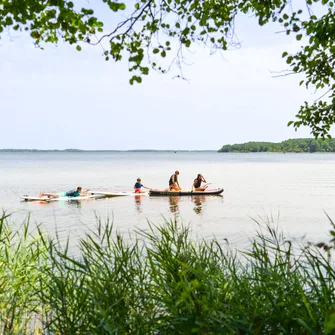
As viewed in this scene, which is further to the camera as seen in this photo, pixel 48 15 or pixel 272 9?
pixel 272 9

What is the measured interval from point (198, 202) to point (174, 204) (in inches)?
71.0

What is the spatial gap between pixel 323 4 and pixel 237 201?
2680 centimetres

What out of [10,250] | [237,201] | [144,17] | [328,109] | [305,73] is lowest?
[237,201]

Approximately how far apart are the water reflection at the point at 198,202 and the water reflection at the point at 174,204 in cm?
108

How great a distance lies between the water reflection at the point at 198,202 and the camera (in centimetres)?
2734

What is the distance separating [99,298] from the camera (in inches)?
144

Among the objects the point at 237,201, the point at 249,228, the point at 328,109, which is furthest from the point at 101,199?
the point at 328,109

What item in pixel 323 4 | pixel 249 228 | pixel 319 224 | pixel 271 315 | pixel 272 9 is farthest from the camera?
pixel 319 224

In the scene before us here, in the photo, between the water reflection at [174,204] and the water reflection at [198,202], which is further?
the water reflection at [198,202]

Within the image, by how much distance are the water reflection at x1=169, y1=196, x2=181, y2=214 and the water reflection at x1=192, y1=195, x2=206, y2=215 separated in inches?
42.7

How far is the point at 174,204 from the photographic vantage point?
30047 millimetres

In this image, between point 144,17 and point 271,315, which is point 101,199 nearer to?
point 144,17

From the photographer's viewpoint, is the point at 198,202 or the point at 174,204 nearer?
the point at 174,204

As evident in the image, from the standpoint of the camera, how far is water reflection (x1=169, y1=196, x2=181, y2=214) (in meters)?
27.2
